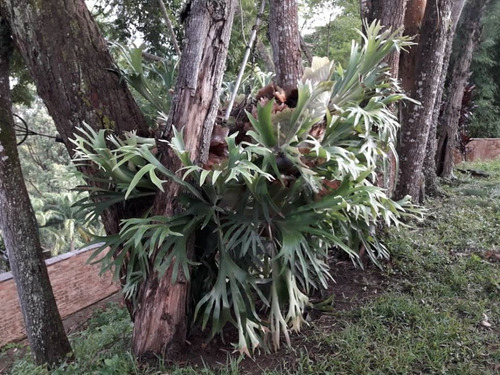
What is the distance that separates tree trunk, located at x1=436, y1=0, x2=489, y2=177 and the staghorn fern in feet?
18.6

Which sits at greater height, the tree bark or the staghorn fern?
the tree bark

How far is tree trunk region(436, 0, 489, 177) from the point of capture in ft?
25.6

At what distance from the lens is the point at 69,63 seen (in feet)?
8.42

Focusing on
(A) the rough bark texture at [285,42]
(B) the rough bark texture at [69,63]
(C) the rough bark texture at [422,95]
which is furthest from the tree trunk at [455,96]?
(B) the rough bark texture at [69,63]

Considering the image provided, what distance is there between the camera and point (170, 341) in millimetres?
2586

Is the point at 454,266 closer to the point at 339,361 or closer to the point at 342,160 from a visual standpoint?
the point at 339,361

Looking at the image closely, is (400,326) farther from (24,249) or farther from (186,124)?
(24,249)

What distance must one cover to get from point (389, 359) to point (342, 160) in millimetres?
1180

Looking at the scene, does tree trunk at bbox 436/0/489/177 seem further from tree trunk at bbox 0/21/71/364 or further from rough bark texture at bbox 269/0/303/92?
tree trunk at bbox 0/21/71/364

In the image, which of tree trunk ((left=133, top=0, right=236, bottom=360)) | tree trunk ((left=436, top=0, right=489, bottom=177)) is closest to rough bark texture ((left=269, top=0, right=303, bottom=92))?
tree trunk ((left=133, top=0, right=236, bottom=360))

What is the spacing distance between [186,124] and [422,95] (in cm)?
294

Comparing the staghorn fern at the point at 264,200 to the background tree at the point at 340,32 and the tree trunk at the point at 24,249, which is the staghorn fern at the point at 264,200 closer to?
the tree trunk at the point at 24,249

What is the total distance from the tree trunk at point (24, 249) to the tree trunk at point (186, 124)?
1279 mm

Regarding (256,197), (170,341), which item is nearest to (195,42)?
(256,197)
